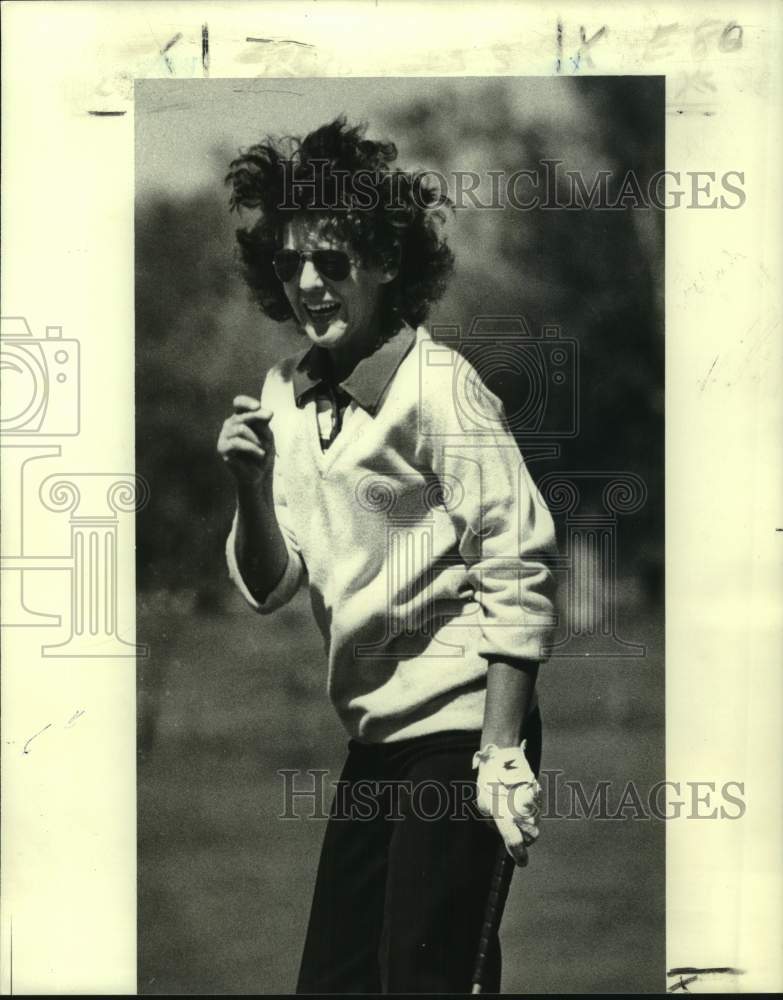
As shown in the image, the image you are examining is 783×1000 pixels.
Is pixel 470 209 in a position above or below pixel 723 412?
above

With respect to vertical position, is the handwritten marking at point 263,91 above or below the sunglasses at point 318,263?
above

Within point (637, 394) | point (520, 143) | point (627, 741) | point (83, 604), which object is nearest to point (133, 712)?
point (83, 604)

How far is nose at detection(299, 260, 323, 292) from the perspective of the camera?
2959 millimetres

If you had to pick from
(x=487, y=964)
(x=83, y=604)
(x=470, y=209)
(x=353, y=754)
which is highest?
(x=470, y=209)

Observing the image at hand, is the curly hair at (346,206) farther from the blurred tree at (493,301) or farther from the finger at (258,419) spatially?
the finger at (258,419)

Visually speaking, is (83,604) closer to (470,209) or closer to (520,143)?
(470,209)

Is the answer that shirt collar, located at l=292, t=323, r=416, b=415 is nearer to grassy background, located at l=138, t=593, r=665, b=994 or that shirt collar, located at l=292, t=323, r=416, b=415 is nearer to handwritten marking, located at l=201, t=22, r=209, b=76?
grassy background, located at l=138, t=593, r=665, b=994

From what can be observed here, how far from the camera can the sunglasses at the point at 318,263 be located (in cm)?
296

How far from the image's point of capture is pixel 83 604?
2984 millimetres

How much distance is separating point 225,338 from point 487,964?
5.60 ft

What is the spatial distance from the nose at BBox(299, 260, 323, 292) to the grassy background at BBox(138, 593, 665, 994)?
30.8 inches

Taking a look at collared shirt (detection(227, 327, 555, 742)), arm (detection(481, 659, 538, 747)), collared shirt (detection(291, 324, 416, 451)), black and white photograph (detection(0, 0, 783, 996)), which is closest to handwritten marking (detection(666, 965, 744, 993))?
black and white photograph (detection(0, 0, 783, 996))

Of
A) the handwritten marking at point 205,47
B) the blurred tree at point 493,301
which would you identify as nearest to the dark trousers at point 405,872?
the blurred tree at point 493,301

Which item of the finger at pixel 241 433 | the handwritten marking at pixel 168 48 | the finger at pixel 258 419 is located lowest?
the finger at pixel 241 433
